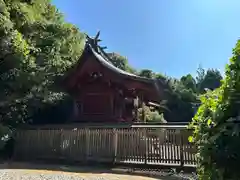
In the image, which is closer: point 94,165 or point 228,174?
point 228,174

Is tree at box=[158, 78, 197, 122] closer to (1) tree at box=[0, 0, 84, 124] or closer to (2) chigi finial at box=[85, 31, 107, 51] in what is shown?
(2) chigi finial at box=[85, 31, 107, 51]

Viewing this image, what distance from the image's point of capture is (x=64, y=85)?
51.5 ft

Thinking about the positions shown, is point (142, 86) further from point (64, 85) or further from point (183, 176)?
point (183, 176)

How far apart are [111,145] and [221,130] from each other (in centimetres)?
755

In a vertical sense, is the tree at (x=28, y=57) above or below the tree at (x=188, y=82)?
below

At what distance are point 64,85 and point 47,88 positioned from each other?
2.21 metres

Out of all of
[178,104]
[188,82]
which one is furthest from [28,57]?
[188,82]

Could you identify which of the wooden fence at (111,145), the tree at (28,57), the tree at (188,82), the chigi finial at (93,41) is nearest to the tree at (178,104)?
the tree at (188,82)

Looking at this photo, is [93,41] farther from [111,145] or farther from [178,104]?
[178,104]

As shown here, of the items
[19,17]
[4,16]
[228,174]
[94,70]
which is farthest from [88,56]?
[228,174]

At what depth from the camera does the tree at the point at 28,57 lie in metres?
11.3

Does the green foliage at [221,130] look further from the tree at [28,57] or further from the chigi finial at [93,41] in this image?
the chigi finial at [93,41]

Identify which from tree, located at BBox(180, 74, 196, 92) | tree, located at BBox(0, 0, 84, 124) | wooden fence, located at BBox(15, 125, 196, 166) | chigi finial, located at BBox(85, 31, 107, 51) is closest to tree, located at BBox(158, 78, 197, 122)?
tree, located at BBox(180, 74, 196, 92)

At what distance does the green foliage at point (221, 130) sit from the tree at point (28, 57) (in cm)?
1003
